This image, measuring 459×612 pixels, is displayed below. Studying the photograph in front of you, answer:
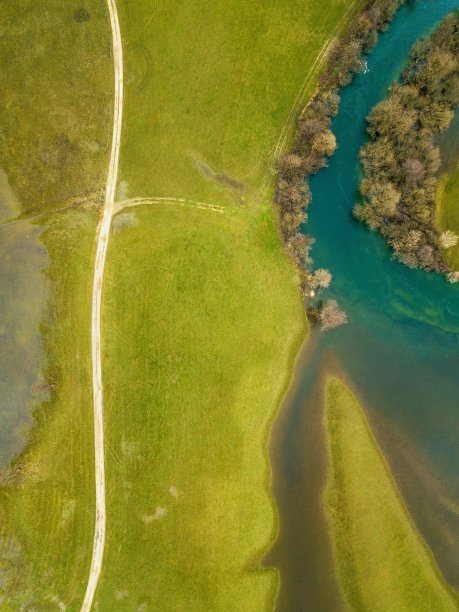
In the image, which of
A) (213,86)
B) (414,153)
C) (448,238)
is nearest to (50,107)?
(213,86)

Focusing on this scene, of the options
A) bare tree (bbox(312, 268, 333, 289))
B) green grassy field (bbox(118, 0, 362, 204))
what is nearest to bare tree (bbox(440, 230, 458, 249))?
bare tree (bbox(312, 268, 333, 289))

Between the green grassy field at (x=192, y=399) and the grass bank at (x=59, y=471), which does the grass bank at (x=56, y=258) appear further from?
the green grassy field at (x=192, y=399)

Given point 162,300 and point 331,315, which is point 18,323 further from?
point 331,315

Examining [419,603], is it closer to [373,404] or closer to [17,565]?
[373,404]

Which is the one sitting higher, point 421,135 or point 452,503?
point 421,135

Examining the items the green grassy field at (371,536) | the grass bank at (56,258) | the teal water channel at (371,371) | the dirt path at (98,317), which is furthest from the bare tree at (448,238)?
the grass bank at (56,258)

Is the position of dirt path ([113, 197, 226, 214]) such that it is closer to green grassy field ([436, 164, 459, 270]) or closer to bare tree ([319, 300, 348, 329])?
bare tree ([319, 300, 348, 329])

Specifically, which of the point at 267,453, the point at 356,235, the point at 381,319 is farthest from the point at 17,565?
the point at 356,235
